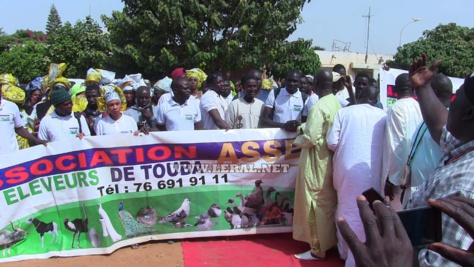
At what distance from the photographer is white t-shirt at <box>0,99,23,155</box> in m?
5.25

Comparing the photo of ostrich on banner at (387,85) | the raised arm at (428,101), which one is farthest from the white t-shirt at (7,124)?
the photo of ostrich on banner at (387,85)

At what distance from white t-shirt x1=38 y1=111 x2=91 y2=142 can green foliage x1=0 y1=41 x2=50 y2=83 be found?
2037 centimetres

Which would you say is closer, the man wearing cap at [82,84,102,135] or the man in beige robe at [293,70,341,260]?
the man in beige robe at [293,70,341,260]

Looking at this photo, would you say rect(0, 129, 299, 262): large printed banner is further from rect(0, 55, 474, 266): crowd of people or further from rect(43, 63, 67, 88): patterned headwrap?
rect(43, 63, 67, 88): patterned headwrap

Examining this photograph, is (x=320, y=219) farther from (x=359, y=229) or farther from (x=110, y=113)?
(x=110, y=113)

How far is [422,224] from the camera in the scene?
1249 mm

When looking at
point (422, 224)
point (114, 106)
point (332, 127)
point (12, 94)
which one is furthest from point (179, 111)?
point (422, 224)

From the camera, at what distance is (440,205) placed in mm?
1097

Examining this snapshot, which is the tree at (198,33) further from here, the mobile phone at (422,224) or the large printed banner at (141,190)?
the mobile phone at (422,224)

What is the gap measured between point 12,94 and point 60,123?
2.27m

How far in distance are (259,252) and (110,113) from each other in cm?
232

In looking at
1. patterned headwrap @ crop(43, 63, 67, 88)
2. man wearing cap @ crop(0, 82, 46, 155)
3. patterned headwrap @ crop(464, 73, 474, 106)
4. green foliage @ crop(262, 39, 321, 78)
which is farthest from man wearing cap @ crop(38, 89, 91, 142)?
green foliage @ crop(262, 39, 321, 78)

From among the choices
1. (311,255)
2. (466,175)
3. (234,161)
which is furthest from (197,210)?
(466,175)

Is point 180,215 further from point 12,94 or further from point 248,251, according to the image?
point 12,94
